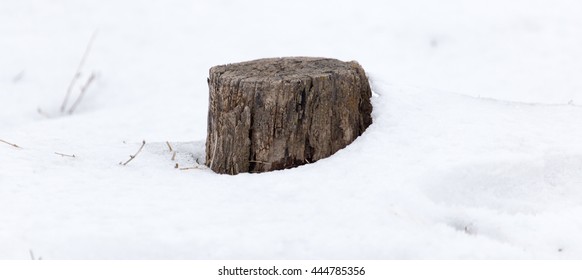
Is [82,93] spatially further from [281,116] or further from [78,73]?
[281,116]

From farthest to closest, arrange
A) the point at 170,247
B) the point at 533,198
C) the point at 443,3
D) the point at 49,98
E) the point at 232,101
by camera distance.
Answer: the point at 443,3 → the point at 49,98 → the point at 232,101 → the point at 533,198 → the point at 170,247

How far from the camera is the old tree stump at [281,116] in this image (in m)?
3.16

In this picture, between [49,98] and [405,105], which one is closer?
[405,105]

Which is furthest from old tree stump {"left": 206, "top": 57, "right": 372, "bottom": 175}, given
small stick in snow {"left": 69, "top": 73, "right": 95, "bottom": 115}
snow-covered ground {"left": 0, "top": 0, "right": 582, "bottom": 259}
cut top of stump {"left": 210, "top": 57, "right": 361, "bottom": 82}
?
small stick in snow {"left": 69, "top": 73, "right": 95, "bottom": 115}

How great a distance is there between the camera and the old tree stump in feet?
10.4

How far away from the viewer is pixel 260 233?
8.45 ft

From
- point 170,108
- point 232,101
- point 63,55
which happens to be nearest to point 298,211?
point 232,101

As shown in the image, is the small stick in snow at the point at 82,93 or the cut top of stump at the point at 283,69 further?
the small stick in snow at the point at 82,93

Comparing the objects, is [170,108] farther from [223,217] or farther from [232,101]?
[223,217]

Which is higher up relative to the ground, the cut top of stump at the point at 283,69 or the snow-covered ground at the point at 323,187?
the cut top of stump at the point at 283,69

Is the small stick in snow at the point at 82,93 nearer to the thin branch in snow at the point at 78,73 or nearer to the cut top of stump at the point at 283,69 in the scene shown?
the thin branch in snow at the point at 78,73

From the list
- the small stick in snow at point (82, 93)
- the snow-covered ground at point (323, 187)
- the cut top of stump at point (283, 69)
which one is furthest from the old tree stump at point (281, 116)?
the small stick in snow at point (82, 93)

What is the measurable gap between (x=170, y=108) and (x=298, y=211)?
283 cm

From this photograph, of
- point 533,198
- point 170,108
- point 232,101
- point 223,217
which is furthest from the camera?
point 170,108
